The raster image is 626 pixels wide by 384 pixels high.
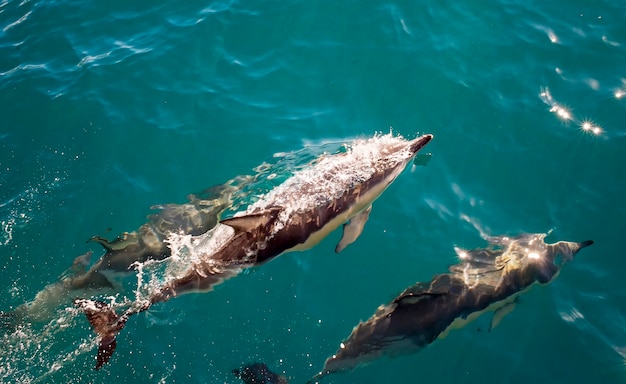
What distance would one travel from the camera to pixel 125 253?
8852 mm

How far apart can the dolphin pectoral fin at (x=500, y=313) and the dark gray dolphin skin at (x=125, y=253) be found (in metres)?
5.18

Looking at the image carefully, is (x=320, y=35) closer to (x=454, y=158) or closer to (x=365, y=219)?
(x=454, y=158)

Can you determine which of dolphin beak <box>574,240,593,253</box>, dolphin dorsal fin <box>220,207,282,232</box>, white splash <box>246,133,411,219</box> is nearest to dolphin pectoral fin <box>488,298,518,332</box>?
dolphin beak <box>574,240,593,253</box>

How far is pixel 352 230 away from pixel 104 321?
418cm

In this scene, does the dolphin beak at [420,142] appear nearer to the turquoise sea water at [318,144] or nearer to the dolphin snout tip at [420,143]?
the dolphin snout tip at [420,143]

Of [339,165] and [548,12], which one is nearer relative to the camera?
[339,165]

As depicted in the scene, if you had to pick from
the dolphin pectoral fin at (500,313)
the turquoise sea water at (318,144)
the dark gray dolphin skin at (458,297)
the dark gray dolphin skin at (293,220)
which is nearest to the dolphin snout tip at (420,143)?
the dark gray dolphin skin at (293,220)

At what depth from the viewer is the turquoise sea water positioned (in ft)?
27.0

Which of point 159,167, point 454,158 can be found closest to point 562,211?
point 454,158

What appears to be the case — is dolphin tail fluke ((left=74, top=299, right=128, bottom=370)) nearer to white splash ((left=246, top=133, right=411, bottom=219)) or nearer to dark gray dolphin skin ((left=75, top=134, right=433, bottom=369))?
dark gray dolphin skin ((left=75, top=134, right=433, bottom=369))

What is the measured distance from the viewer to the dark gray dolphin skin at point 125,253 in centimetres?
848

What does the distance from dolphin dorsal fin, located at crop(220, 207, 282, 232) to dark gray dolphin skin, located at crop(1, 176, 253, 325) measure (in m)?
2.08

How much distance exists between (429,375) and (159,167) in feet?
21.7

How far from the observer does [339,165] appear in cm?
875
